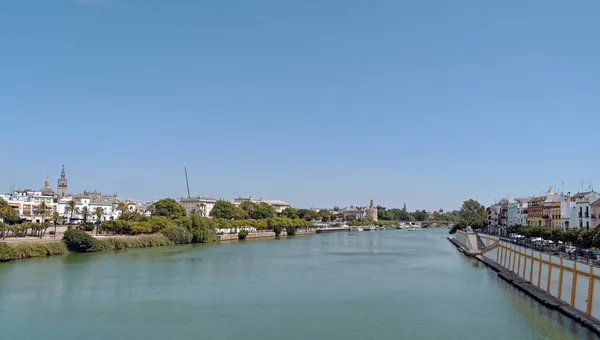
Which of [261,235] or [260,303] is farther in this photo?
[261,235]

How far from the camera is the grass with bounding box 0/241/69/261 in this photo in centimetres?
2572

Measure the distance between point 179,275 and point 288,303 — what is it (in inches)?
297

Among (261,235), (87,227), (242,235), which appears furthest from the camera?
(261,235)

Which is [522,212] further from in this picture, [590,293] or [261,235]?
[590,293]

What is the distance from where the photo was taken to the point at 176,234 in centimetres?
3959

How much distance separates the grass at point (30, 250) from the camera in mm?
25719

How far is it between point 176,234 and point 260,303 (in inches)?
965

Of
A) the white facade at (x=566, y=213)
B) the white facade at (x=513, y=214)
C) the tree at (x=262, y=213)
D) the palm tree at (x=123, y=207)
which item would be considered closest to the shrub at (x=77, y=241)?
the palm tree at (x=123, y=207)

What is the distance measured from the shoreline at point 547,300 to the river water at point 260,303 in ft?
0.62

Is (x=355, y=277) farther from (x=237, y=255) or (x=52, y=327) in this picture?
(x=52, y=327)

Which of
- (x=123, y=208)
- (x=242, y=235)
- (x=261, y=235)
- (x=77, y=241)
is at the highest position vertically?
(x=123, y=208)

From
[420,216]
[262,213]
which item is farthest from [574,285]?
[420,216]

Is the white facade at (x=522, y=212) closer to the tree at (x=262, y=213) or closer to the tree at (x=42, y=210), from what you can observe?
the tree at (x=262, y=213)

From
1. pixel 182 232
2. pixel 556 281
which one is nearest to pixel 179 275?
pixel 556 281
